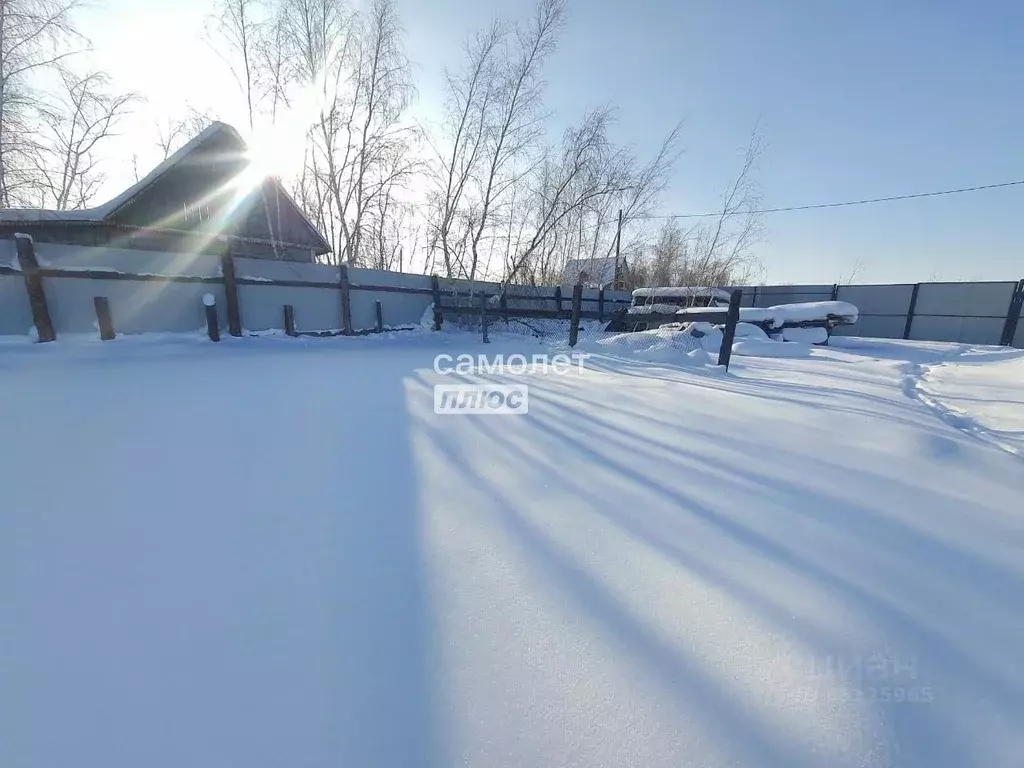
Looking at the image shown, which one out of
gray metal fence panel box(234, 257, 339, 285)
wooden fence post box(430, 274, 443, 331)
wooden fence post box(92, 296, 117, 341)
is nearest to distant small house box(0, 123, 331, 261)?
gray metal fence panel box(234, 257, 339, 285)

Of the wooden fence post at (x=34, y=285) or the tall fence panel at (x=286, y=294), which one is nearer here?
the wooden fence post at (x=34, y=285)

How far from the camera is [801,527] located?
4.43 ft

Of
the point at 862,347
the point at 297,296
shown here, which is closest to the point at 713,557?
the point at 297,296

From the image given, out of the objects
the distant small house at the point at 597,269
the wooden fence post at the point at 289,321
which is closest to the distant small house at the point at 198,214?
the wooden fence post at the point at 289,321

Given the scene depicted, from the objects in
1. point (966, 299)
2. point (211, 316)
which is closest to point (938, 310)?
point (966, 299)

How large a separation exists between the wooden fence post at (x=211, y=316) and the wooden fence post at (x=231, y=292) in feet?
1.06

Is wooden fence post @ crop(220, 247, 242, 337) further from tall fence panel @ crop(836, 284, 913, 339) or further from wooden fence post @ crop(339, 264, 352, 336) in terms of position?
tall fence panel @ crop(836, 284, 913, 339)

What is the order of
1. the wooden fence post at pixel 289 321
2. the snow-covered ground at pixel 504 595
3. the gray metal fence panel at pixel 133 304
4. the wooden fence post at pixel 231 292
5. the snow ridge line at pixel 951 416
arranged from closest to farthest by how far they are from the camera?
the snow-covered ground at pixel 504 595 < the snow ridge line at pixel 951 416 < the gray metal fence panel at pixel 133 304 < the wooden fence post at pixel 231 292 < the wooden fence post at pixel 289 321

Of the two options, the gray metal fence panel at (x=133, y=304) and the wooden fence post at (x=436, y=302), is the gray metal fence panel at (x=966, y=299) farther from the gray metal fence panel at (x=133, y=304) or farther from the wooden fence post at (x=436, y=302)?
the gray metal fence panel at (x=133, y=304)

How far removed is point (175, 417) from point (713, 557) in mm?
2855

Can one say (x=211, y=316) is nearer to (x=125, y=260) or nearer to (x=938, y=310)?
(x=125, y=260)

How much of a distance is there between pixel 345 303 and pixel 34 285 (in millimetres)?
3831

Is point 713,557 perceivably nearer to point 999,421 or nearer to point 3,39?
point 999,421

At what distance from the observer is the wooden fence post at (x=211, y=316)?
5.53 metres
